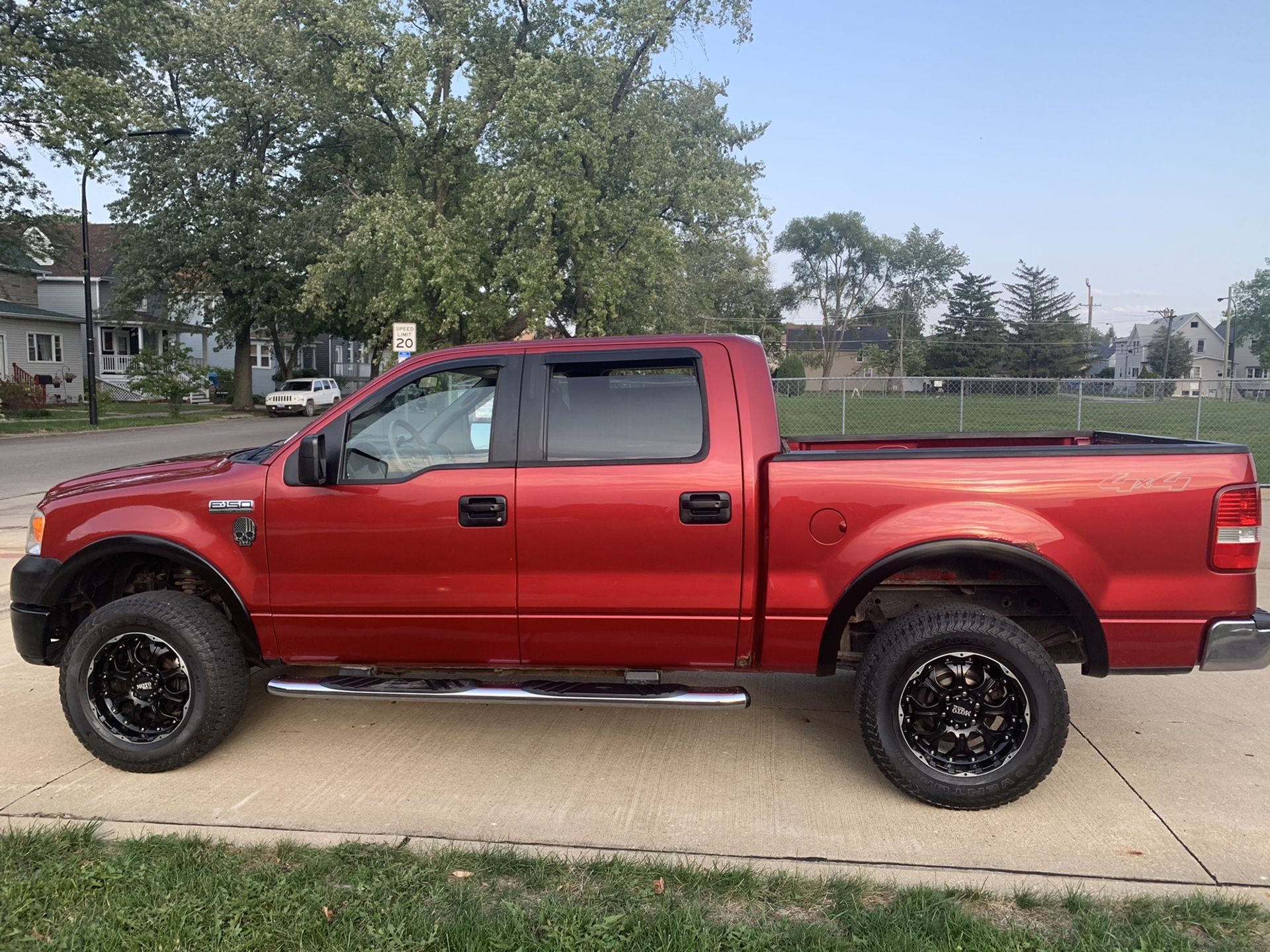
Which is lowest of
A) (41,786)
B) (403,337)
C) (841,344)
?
(41,786)

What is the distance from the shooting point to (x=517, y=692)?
12.8ft

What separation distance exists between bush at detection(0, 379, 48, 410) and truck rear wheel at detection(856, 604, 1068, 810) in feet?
104

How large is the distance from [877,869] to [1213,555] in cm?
177

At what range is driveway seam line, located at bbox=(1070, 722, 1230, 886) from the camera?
325 cm

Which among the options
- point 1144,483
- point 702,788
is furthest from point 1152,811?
point 702,788

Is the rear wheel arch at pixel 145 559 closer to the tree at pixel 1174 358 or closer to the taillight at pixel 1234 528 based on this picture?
the taillight at pixel 1234 528

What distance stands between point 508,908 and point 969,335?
274 feet

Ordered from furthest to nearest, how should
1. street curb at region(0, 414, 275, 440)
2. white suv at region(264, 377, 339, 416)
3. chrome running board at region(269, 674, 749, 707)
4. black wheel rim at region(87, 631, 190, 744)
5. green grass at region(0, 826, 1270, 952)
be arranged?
white suv at region(264, 377, 339, 416) → street curb at region(0, 414, 275, 440) → black wheel rim at region(87, 631, 190, 744) → chrome running board at region(269, 674, 749, 707) → green grass at region(0, 826, 1270, 952)

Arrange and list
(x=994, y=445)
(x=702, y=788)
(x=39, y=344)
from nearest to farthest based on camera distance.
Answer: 1. (x=702, y=788)
2. (x=994, y=445)
3. (x=39, y=344)

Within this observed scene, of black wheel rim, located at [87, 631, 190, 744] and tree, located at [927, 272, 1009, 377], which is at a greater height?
tree, located at [927, 272, 1009, 377]

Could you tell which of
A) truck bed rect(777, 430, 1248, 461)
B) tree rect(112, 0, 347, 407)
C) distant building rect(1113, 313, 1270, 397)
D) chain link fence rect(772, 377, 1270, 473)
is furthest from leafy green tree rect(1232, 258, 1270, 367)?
truck bed rect(777, 430, 1248, 461)

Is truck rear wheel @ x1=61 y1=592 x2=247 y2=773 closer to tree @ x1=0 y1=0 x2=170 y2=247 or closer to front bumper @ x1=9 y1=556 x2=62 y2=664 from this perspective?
front bumper @ x1=9 y1=556 x2=62 y2=664

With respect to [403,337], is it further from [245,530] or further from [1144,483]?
[1144,483]

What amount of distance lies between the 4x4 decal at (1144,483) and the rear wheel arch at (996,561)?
38 centimetres
